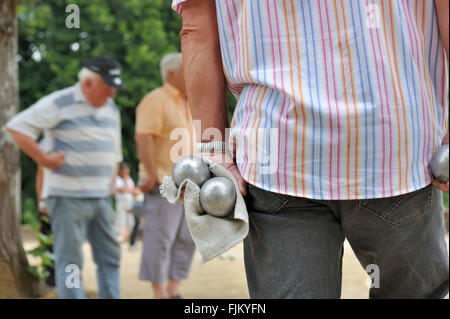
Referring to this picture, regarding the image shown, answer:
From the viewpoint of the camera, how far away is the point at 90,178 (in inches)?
174

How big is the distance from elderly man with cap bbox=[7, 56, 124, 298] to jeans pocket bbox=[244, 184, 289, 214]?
3143 mm

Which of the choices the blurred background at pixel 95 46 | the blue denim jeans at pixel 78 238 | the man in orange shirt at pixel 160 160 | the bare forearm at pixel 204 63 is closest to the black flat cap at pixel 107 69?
the man in orange shirt at pixel 160 160

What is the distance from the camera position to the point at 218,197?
4.17 feet

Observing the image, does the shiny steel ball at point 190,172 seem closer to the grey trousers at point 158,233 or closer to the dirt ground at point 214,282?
the dirt ground at point 214,282

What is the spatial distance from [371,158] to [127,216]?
10363 millimetres

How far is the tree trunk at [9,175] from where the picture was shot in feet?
15.4

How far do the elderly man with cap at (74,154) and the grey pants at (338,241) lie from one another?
317 centimetres

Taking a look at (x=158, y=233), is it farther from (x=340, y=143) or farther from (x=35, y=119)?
(x=340, y=143)

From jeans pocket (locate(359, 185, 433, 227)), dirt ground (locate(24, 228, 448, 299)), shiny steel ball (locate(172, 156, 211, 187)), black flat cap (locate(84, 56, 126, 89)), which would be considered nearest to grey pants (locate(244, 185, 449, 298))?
jeans pocket (locate(359, 185, 433, 227))

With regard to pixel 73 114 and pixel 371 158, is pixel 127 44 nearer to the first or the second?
pixel 73 114

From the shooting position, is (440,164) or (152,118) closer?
(440,164)

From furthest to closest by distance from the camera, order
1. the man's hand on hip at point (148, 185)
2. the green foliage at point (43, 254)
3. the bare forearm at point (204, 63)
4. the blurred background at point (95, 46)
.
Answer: the blurred background at point (95, 46) → the green foliage at point (43, 254) → the man's hand on hip at point (148, 185) → the bare forearm at point (204, 63)

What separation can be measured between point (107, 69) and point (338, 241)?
139 inches

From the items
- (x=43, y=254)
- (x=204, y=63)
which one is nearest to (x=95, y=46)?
(x=43, y=254)
